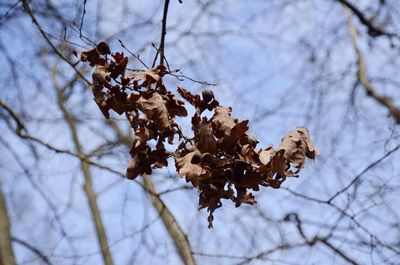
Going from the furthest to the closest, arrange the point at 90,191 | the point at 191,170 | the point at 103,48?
the point at 90,191 < the point at 103,48 < the point at 191,170

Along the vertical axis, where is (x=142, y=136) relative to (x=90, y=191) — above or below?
below

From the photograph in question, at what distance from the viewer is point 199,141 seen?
1.38 m

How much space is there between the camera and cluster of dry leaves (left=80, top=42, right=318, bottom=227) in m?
1.36

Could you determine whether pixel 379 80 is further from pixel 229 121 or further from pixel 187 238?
pixel 229 121

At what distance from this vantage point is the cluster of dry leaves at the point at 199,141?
1.36 m

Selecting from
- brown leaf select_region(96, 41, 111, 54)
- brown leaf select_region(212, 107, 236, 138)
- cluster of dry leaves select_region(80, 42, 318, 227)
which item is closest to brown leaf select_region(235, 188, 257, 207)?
cluster of dry leaves select_region(80, 42, 318, 227)

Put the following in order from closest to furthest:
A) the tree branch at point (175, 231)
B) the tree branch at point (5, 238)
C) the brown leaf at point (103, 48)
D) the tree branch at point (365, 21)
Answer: the brown leaf at point (103, 48) → the tree branch at point (175, 231) → the tree branch at point (5, 238) → the tree branch at point (365, 21)

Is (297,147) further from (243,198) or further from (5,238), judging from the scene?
(5,238)

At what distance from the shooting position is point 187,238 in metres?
3.27

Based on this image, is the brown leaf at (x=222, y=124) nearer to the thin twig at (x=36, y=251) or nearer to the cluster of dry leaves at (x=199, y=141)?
the cluster of dry leaves at (x=199, y=141)

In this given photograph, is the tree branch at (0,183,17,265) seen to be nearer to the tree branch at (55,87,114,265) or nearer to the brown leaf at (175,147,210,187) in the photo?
the tree branch at (55,87,114,265)

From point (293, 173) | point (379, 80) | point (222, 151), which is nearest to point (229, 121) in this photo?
point (222, 151)

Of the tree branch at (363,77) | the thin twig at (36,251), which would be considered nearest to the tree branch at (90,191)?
the thin twig at (36,251)

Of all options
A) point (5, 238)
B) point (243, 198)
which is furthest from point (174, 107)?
point (5, 238)
